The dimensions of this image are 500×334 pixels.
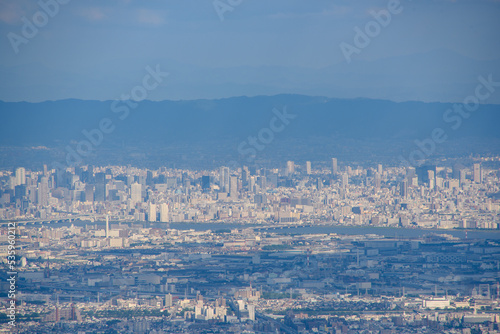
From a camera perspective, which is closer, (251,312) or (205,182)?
(251,312)

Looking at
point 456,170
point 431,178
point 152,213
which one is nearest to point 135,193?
point 152,213

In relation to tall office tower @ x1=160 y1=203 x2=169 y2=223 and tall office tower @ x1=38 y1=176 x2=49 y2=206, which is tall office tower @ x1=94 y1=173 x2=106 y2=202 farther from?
tall office tower @ x1=160 y1=203 x2=169 y2=223

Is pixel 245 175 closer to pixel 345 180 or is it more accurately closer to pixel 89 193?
pixel 345 180

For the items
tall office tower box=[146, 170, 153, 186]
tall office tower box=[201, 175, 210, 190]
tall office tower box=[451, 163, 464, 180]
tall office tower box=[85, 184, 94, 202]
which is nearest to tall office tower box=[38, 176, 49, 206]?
tall office tower box=[85, 184, 94, 202]

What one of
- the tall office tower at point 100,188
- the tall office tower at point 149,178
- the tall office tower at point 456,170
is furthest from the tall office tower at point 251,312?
the tall office tower at point 149,178

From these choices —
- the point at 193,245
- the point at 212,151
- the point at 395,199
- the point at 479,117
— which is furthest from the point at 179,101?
the point at 193,245
